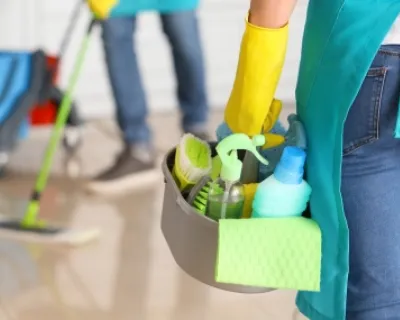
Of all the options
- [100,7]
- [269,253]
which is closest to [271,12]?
[269,253]

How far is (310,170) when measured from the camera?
1.04 metres

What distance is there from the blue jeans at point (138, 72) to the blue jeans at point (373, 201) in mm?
1282

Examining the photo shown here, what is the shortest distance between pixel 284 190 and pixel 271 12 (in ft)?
0.76

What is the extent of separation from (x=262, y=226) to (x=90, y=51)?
180cm

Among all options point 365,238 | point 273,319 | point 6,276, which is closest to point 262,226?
point 365,238

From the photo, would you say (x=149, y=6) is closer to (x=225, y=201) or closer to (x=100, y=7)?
(x=100, y=7)

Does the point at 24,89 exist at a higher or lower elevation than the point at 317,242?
lower

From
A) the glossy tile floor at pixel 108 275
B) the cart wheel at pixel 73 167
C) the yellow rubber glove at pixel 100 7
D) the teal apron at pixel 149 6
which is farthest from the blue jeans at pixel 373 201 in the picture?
the cart wheel at pixel 73 167

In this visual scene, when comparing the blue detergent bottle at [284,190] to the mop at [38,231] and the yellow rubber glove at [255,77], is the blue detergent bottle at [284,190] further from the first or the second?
the mop at [38,231]

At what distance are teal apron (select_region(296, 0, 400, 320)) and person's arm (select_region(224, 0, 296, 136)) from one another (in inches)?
2.1

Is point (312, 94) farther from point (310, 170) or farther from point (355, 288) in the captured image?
point (355, 288)

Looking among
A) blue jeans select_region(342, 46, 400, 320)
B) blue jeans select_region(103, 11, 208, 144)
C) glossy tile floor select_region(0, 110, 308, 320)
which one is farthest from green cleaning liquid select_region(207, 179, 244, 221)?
blue jeans select_region(103, 11, 208, 144)

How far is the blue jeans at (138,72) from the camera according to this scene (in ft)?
7.26

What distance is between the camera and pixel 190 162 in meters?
1.10
